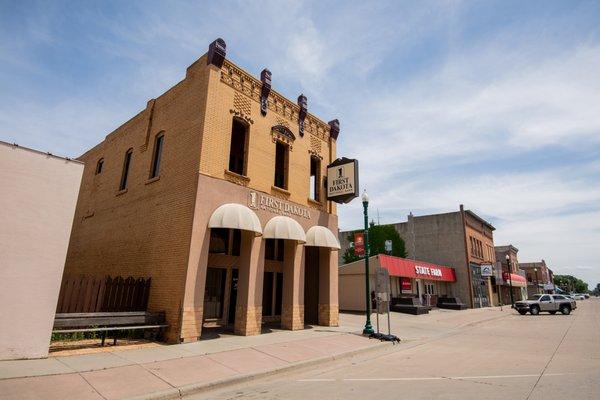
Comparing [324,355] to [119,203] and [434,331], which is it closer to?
[434,331]

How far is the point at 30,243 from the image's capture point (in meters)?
8.38

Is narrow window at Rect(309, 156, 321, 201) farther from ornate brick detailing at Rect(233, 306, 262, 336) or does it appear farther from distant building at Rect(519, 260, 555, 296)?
distant building at Rect(519, 260, 555, 296)

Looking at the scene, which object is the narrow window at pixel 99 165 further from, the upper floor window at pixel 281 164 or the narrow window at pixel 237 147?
the upper floor window at pixel 281 164

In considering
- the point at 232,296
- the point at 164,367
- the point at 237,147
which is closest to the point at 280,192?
the point at 237,147

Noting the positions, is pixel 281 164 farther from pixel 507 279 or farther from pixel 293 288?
pixel 507 279

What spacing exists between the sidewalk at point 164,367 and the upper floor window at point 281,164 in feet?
21.9

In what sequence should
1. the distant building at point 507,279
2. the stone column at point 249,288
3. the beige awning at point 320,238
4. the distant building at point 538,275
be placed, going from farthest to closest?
the distant building at point 538,275
the distant building at point 507,279
the beige awning at point 320,238
the stone column at point 249,288

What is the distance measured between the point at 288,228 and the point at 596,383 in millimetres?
9452

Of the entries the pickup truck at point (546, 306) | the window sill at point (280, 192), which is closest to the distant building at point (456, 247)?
the pickup truck at point (546, 306)

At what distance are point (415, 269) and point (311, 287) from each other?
16.8 metres

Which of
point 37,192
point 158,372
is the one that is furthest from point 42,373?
point 37,192

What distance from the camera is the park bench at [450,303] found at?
108ft

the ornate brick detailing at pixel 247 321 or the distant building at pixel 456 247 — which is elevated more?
the distant building at pixel 456 247

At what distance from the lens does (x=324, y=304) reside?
16.1m
